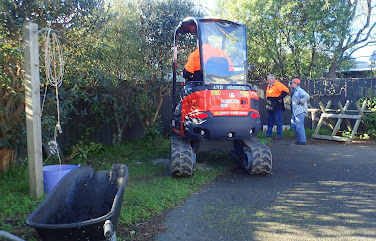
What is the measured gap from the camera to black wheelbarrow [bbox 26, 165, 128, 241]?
117 inches

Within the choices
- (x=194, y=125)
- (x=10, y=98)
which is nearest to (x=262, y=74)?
(x=194, y=125)

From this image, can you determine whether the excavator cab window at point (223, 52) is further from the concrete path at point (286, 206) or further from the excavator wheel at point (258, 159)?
the concrete path at point (286, 206)

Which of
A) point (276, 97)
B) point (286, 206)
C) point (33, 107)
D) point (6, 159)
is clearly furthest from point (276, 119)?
point (33, 107)

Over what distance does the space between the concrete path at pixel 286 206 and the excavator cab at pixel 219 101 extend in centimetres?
67

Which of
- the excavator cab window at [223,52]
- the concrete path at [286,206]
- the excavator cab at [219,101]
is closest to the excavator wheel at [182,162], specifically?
the excavator cab at [219,101]

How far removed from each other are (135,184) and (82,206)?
1.54 metres

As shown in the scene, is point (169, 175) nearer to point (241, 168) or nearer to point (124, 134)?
point (241, 168)

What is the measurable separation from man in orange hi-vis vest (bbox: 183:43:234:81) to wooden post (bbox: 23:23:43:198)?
111 inches

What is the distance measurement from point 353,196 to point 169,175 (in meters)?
3.07

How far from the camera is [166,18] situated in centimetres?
863

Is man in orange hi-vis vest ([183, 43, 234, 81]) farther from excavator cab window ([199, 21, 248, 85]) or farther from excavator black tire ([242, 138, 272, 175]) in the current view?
excavator black tire ([242, 138, 272, 175])

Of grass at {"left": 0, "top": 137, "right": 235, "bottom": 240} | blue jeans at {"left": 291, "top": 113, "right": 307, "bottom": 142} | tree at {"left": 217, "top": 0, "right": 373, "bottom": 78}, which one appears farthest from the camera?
tree at {"left": 217, "top": 0, "right": 373, "bottom": 78}

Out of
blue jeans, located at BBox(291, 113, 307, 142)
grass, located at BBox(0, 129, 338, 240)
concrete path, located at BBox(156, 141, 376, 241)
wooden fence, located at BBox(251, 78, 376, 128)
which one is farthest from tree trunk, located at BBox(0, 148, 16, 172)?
wooden fence, located at BBox(251, 78, 376, 128)

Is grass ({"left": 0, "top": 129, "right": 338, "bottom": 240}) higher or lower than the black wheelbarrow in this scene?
lower
